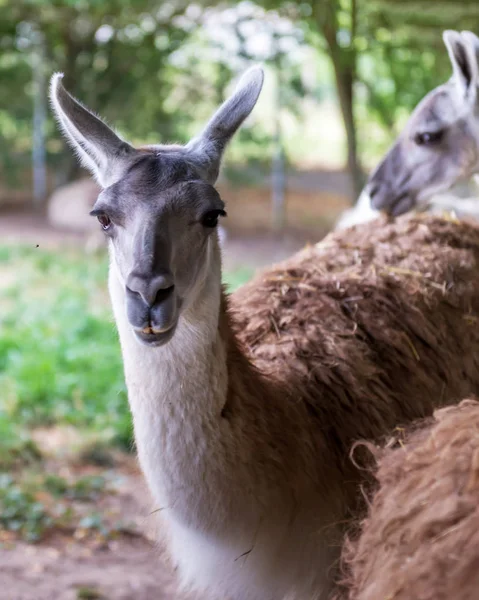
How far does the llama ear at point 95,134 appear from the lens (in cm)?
290

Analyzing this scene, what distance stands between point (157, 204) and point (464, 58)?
143 inches

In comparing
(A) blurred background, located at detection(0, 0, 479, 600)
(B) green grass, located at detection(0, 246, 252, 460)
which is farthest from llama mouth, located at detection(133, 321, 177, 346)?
(B) green grass, located at detection(0, 246, 252, 460)

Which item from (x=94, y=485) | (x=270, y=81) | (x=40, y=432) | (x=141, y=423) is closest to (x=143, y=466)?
(x=141, y=423)

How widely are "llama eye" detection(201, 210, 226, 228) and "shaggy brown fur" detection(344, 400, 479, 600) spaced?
938 millimetres

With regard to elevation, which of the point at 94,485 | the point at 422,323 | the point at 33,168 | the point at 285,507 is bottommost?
the point at 285,507

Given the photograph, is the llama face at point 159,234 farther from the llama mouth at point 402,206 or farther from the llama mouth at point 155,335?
the llama mouth at point 402,206

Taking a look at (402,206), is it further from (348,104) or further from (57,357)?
(57,357)

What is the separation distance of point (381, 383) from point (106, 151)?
4.62ft

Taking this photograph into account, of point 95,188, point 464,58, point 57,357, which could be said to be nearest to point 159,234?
point 464,58

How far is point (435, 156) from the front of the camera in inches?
237

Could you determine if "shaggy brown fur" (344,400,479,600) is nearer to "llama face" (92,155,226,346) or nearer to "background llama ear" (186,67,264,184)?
"llama face" (92,155,226,346)

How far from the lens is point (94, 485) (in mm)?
5301

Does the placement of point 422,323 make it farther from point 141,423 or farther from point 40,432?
point 40,432

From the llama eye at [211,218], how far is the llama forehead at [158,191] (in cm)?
2
